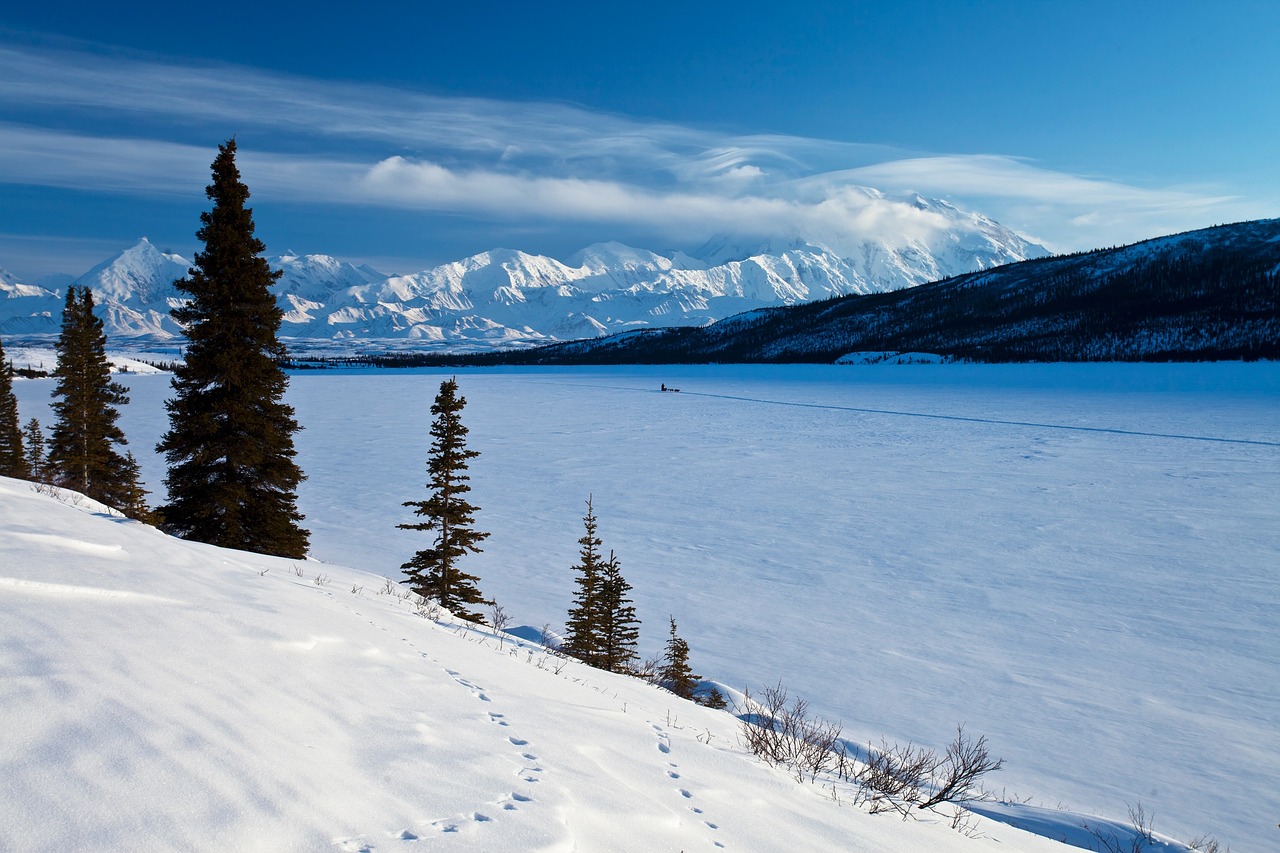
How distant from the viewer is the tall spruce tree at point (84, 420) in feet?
76.2

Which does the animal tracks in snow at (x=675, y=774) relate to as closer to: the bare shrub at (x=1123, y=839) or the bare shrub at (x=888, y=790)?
the bare shrub at (x=888, y=790)

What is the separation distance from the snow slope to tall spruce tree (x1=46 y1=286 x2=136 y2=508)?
2121 centimetres

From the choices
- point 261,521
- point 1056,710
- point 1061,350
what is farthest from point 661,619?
point 1061,350

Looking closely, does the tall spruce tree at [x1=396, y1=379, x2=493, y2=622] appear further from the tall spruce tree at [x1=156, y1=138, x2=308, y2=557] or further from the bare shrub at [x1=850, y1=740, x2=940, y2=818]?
the bare shrub at [x1=850, y1=740, x2=940, y2=818]

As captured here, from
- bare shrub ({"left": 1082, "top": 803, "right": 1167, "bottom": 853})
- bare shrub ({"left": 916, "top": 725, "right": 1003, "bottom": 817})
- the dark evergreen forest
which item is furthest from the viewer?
the dark evergreen forest

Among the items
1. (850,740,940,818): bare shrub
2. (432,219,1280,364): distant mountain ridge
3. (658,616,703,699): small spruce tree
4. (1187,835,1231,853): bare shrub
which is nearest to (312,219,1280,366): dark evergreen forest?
(432,219,1280,364): distant mountain ridge

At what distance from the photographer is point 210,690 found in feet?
12.0

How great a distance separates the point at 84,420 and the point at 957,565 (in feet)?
91.9

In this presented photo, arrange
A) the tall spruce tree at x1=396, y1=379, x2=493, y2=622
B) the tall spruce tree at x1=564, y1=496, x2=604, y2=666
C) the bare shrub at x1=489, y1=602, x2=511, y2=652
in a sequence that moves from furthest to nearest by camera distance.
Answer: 1. the tall spruce tree at x1=396, y1=379, x2=493, y2=622
2. the tall spruce tree at x1=564, y1=496, x2=604, y2=666
3. the bare shrub at x1=489, y1=602, x2=511, y2=652

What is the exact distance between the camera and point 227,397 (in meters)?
14.4

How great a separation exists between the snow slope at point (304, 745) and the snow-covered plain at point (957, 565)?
0.95 ft

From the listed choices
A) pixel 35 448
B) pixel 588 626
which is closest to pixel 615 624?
pixel 588 626

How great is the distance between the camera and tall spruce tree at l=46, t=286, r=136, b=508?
23.2m

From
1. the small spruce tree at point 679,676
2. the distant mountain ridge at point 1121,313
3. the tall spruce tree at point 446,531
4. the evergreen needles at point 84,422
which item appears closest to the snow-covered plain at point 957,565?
the small spruce tree at point 679,676
